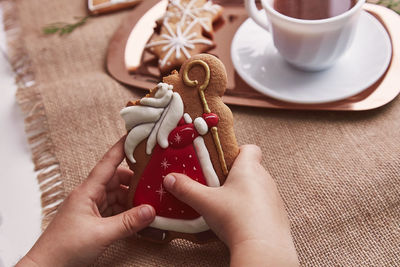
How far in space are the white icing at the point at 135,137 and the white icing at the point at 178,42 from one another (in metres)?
0.33

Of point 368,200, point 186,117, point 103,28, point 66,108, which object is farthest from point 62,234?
point 103,28

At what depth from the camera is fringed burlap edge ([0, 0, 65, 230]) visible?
87 centimetres

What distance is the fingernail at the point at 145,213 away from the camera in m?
0.65

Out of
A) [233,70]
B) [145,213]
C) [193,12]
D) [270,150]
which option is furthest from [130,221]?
[193,12]

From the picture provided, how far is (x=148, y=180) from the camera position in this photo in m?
0.67

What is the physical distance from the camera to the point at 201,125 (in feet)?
2.07

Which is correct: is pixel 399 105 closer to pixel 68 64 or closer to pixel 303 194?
pixel 303 194

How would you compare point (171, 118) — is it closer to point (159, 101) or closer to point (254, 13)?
point (159, 101)

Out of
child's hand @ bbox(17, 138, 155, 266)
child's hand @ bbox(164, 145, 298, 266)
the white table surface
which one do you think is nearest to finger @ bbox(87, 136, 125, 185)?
child's hand @ bbox(17, 138, 155, 266)

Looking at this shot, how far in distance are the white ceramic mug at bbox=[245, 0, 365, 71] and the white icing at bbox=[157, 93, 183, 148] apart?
308 mm

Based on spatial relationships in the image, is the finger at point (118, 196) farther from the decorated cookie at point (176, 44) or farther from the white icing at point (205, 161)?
the decorated cookie at point (176, 44)

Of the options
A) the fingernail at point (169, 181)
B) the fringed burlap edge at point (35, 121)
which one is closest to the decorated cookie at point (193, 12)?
the fringed burlap edge at point (35, 121)

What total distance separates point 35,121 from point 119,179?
326 mm

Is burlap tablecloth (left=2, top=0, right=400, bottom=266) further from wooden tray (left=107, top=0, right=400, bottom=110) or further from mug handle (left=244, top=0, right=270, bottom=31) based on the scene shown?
Answer: mug handle (left=244, top=0, right=270, bottom=31)
